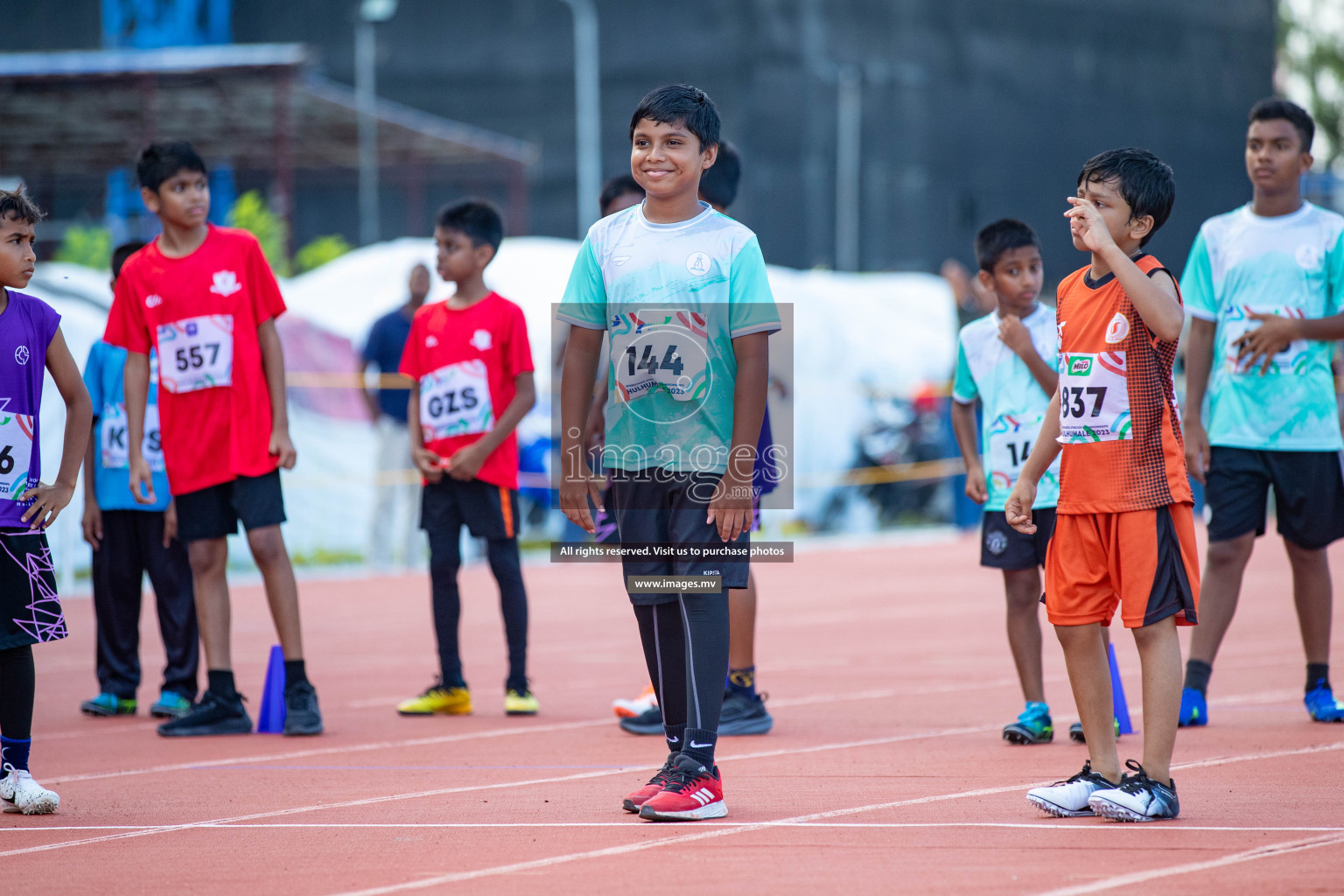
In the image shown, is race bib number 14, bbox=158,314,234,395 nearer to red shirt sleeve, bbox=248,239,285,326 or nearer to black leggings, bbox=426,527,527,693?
red shirt sleeve, bbox=248,239,285,326

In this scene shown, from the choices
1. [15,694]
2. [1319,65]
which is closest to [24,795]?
[15,694]

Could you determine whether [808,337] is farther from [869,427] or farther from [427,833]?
[427,833]

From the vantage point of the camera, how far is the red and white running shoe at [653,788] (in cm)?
431

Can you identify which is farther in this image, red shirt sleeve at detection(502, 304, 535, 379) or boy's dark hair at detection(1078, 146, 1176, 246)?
red shirt sleeve at detection(502, 304, 535, 379)

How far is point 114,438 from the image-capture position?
24.3 feet

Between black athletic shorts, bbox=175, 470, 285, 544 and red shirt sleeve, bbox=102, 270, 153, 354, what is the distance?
65 cm

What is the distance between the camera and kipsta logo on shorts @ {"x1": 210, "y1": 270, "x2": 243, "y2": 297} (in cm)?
625

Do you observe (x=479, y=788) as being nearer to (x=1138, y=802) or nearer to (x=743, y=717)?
(x=743, y=717)

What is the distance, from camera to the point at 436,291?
2022 cm

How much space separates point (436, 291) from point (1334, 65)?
51.2m

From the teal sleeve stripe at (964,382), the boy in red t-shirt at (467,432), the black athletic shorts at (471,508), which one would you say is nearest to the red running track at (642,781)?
the boy in red t-shirt at (467,432)

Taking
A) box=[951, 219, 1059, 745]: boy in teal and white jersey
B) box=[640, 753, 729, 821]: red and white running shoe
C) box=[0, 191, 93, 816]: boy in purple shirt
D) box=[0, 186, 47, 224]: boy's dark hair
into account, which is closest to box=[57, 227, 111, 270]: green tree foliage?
box=[0, 186, 47, 224]: boy's dark hair

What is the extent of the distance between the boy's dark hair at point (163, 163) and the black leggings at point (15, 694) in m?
2.26

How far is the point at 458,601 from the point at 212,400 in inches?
56.4
